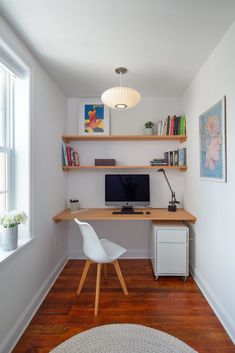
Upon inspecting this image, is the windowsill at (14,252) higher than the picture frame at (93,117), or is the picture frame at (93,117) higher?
the picture frame at (93,117)

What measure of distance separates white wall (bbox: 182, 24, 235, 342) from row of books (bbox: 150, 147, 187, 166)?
0.39ft

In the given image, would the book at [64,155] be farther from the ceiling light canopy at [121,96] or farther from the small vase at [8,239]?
the small vase at [8,239]

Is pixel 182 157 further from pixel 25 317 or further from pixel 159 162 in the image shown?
pixel 25 317

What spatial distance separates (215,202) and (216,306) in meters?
0.92

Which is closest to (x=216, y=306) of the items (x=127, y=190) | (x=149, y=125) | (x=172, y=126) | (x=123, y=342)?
(x=123, y=342)

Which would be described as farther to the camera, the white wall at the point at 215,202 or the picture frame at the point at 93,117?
the picture frame at the point at 93,117

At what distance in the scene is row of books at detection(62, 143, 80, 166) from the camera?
8.84ft

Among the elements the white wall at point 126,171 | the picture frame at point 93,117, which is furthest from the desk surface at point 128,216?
the picture frame at point 93,117

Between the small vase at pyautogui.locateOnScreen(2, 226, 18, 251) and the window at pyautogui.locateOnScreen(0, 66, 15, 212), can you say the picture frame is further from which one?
the small vase at pyautogui.locateOnScreen(2, 226, 18, 251)

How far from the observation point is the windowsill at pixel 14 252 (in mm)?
1363

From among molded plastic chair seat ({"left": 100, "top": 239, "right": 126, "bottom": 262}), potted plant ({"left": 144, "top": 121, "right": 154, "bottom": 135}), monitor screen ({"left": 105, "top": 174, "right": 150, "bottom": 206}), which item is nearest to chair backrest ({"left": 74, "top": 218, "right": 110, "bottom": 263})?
molded plastic chair seat ({"left": 100, "top": 239, "right": 126, "bottom": 262})

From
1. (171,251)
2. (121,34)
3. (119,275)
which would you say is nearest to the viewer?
(121,34)

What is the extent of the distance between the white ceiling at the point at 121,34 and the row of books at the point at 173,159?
2.89 feet

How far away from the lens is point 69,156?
275cm
